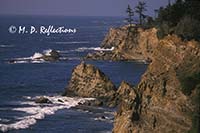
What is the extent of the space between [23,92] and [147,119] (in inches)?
1840

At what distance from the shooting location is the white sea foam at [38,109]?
232 feet

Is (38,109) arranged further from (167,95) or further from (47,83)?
(167,95)

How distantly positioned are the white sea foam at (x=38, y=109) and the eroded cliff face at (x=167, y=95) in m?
18.4

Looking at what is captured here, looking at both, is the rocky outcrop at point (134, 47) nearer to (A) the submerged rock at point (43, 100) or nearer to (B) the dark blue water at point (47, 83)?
(B) the dark blue water at point (47, 83)

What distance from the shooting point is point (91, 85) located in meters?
87.7

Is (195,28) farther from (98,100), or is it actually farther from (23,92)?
(23,92)

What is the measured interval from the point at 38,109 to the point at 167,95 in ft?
103

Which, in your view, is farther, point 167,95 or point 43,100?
point 43,100

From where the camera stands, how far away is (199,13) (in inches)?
2482

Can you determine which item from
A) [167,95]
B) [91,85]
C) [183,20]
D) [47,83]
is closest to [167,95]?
[167,95]

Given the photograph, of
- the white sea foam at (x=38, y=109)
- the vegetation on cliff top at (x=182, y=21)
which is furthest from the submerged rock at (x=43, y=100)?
the vegetation on cliff top at (x=182, y=21)

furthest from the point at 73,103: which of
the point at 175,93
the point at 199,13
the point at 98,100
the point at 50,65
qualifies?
the point at 50,65

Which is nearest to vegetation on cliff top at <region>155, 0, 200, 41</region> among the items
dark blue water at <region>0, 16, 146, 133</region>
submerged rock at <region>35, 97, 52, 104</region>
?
dark blue water at <region>0, 16, 146, 133</region>

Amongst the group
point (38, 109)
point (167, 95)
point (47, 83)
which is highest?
point (167, 95)
